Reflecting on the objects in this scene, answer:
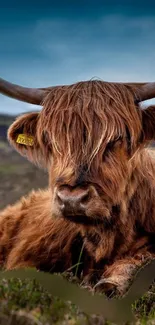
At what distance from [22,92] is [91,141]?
142 cm

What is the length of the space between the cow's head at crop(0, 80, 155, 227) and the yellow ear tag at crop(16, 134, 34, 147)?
0.13 meters

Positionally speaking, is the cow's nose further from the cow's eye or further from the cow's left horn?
the cow's left horn

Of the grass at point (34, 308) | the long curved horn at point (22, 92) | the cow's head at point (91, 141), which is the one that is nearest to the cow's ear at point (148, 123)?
the cow's head at point (91, 141)

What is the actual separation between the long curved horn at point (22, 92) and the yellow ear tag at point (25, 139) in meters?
0.38

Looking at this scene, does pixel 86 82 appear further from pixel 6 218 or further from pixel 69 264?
pixel 6 218

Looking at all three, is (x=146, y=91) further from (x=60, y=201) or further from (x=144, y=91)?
(x=60, y=201)

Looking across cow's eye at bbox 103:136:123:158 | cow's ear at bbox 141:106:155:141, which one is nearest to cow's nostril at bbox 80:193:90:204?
cow's eye at bbox 103:136:123:158

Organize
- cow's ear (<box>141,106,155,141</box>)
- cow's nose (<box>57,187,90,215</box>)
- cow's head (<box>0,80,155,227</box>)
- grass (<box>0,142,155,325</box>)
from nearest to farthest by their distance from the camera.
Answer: grass (<box>0,142,155,325</box>)
cow's nose (<box>57,187,90,215</box>)
cow's head (<box>0,80,155,227</box>)
cow's ear (<box>141,106,155,141</box>)

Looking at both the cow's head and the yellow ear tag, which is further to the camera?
the yellow ear tag

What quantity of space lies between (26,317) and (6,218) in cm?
504

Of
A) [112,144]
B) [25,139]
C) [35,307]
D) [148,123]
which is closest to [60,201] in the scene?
[112,144]

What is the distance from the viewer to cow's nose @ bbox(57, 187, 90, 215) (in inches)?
200

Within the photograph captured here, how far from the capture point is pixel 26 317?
118 inches

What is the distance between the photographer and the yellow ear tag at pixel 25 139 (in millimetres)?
6693
